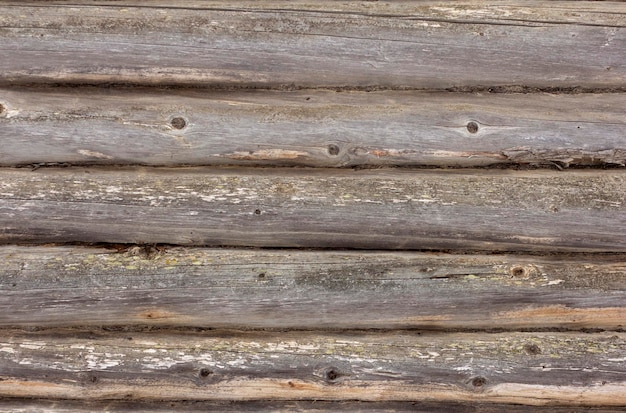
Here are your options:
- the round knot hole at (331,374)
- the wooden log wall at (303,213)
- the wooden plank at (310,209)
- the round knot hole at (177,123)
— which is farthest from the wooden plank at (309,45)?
the round knot hole at (331,374)

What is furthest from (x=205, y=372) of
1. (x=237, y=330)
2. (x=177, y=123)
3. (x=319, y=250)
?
(x=177, y=123)

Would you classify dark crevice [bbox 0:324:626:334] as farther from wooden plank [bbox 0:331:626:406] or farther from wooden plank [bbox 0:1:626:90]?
wooden plank [bbox 0:1:626:90]

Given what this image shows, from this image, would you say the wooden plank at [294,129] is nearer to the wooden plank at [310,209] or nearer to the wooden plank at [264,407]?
the wooden plank at [310,209]

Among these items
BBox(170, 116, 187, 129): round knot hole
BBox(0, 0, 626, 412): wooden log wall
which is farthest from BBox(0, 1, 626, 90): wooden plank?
BBox(170, 116, 187, 129): round knot hole

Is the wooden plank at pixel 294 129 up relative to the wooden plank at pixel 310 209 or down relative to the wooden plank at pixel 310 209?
up

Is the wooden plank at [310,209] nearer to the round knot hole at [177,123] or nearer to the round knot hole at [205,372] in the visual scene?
the round knot hole at [177,123]

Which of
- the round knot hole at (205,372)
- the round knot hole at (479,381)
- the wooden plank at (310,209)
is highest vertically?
the wooden plank at (310,209)

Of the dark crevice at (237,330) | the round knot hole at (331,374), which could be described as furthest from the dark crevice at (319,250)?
the round knot hole at (331,374)
